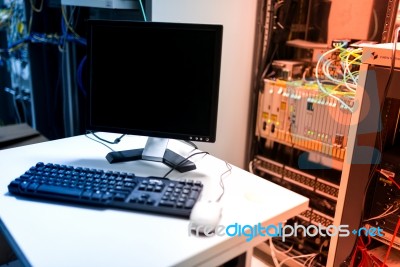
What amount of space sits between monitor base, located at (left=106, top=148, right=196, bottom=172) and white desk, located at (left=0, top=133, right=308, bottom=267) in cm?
3

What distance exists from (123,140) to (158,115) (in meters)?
0.31

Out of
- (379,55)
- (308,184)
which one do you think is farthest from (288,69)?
(379,55)

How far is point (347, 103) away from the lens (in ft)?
4.85

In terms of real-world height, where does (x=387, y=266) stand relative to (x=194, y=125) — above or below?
below

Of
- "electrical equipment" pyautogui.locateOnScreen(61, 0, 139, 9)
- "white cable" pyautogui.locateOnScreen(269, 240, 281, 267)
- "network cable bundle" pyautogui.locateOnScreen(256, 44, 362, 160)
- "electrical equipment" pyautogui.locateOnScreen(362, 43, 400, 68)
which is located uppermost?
"electrical equipment" pyautogui.locateOnScreen(61, 0, 139, 9)

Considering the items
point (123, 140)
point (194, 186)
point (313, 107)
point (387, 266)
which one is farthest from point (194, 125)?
point (387, 266)

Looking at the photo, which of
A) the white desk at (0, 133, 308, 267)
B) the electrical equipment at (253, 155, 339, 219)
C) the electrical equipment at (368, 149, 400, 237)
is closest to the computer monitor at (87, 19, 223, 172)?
the white desk at (0, 133, 308, 267)

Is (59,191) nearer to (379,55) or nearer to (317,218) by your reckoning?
(379,55)

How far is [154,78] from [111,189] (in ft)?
1.27

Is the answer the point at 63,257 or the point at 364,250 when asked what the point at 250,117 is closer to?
the point at 364,250

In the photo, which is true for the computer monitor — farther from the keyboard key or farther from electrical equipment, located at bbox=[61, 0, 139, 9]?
electrical equipment, located at bbox=[61, 0, 139, 9]

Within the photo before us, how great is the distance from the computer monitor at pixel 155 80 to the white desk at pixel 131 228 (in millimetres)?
137

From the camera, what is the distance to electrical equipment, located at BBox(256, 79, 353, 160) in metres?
1.54

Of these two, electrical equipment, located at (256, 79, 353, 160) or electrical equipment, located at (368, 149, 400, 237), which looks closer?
electrical equipment, located at (368, 149, 400, 237)
